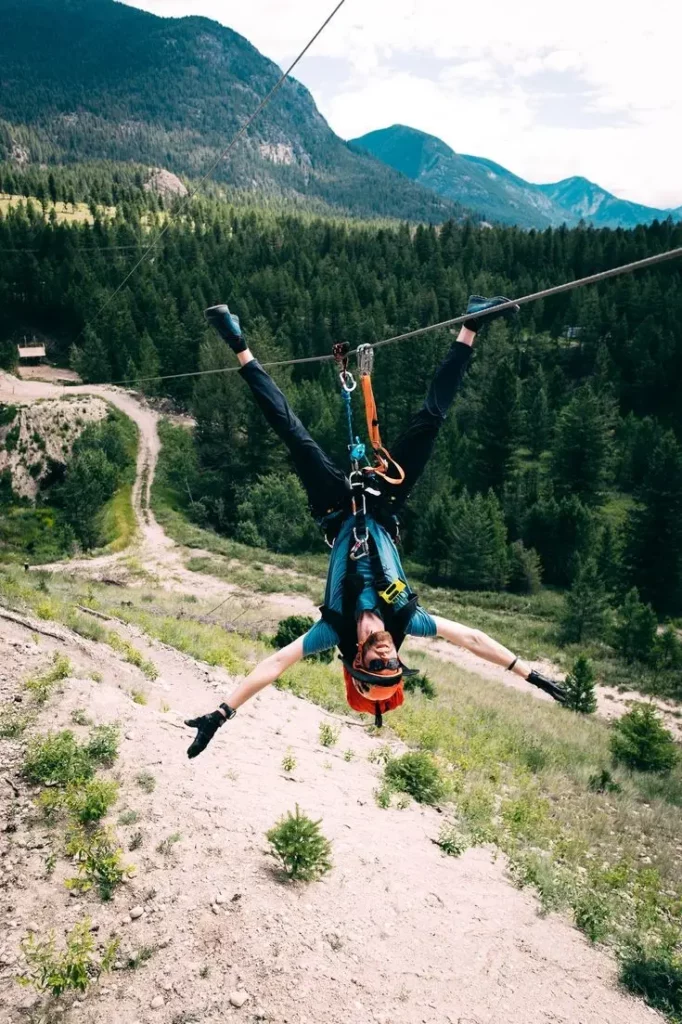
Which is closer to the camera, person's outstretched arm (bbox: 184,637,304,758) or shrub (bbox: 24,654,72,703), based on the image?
person's outstretched arm (bbox: 184,637,304,758)

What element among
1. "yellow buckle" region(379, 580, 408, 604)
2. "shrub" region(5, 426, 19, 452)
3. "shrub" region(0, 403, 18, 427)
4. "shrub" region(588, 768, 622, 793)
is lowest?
"shrub" region(5, 426, 19, 452)

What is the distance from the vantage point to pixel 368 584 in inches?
224

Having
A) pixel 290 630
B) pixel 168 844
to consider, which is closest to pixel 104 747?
pixel 168 844

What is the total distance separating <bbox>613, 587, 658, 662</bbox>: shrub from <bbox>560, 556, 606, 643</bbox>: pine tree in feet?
3.76

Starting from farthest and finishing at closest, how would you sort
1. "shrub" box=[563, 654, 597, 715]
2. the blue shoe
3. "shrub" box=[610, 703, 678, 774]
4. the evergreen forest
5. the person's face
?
the evergreen forest, "shrub" box=[563, 654, 597, 715], "shrub" box=[610, 703, 678, 774], the blue shoe, the person's face

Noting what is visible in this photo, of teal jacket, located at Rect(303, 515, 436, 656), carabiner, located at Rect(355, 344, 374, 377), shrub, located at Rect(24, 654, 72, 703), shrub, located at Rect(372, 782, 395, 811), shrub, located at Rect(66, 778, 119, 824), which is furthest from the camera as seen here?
shrub, located at Rect(372, 782, 395, 811)

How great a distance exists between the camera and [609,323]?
76.5 m

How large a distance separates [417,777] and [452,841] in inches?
59.8

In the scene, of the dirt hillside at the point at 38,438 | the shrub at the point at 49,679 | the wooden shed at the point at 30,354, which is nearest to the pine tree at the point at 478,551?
the dirt hillside at the point at 38,438

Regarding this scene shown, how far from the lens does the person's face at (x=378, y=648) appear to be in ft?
Result: 17.3

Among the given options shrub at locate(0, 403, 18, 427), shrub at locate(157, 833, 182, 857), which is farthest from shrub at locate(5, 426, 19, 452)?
shrub at locate(157, 833, 182, 857)

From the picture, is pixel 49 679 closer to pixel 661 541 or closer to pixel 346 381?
pixel 346 381

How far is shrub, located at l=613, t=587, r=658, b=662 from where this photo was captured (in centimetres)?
3288

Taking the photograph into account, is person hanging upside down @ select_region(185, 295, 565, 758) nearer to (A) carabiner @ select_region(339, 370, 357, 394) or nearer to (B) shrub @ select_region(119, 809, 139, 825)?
(A) carabiner @ select_region(339, 370, 357, 394)
